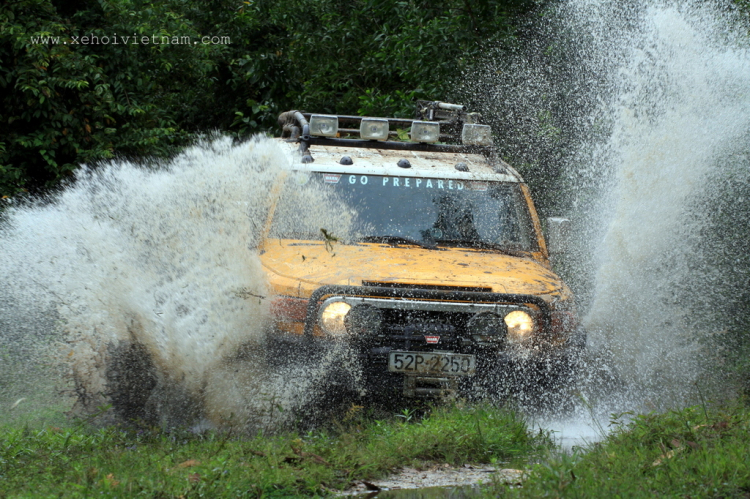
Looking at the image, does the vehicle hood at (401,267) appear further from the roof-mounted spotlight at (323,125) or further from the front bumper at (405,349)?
the roof-mounted spotlight at (323,125)

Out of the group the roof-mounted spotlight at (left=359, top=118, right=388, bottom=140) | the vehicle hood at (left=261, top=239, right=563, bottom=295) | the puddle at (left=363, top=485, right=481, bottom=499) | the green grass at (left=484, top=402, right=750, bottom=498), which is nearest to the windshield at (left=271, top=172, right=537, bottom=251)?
the vehicle hood at (left=261, top=239, right=563, bottom=295)

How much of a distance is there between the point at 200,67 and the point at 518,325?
8230 millimetres

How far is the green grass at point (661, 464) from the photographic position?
3.18 meters

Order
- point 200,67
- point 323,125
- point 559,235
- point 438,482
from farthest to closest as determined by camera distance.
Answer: point 200,67
point 323,125
point 559,235
point 438,482

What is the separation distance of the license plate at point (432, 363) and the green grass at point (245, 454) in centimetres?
22

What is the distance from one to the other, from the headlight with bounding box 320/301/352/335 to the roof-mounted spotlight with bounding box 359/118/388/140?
2043 mm

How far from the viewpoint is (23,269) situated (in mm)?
5820

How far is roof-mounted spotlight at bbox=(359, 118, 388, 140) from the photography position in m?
6.23

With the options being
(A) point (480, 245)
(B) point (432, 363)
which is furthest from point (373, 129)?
(B) point (432, 363)

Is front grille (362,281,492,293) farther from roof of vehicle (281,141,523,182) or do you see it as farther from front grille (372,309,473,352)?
roof of vehicle (281,141,523,182)

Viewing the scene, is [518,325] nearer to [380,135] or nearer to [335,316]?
[335,316]

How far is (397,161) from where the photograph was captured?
5980 mm

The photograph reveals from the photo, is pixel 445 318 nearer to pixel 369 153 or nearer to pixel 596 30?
pixel 369 153

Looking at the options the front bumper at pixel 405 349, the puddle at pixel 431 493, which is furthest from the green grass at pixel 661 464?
the front bumper at pixel 405 349
